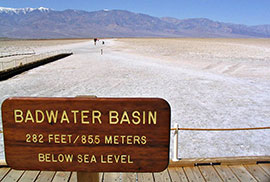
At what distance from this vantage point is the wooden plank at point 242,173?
3.49 m

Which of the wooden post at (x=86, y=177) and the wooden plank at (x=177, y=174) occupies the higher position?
the wooden post at (x=86, y=177)

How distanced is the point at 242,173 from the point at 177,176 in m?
0.89

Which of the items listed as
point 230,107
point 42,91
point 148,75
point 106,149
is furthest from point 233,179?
point 148,75

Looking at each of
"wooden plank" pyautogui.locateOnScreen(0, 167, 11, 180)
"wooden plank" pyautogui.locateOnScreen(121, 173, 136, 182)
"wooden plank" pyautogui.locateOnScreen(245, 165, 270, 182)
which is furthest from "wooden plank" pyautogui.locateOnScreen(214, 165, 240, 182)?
"wooden plank" pyautogui.locateOnScreen(0, 167, 11, 180)

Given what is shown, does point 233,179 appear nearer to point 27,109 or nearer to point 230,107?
point 27,109

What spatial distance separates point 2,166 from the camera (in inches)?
148

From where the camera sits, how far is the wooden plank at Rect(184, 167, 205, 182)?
11.5 feet

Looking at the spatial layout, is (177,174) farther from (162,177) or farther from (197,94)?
(197,94)

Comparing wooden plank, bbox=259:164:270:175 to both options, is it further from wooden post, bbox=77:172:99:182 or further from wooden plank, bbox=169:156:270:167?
wooden post, bbox=77:172:99:182

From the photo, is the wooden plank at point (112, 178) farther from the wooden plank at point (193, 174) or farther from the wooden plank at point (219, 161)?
the wooden plank at point (193, 174)

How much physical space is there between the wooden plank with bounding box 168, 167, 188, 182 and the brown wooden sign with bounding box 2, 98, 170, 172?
152 cm

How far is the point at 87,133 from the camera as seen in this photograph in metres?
2.08

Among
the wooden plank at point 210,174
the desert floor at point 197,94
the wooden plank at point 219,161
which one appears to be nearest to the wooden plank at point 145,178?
the wooden plank at point 219,161

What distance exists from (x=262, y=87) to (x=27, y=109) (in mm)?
13552
